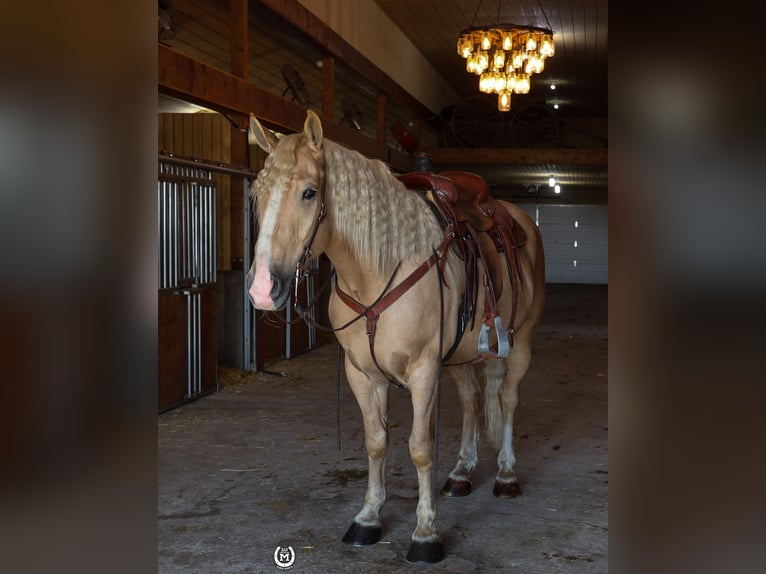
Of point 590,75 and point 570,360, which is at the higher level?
point 590,75

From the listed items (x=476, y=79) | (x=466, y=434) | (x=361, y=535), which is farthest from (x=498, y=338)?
(x=476, y=79)

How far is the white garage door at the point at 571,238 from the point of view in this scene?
69.1 feet

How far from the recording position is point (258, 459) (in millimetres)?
4102

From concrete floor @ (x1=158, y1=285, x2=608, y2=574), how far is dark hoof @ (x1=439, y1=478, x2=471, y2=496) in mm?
35

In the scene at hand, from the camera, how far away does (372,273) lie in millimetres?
2637

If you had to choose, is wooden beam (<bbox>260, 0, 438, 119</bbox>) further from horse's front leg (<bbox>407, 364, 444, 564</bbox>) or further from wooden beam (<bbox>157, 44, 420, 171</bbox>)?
horse's front leg (<bbox>407, 364, 444, 564</bbox>)

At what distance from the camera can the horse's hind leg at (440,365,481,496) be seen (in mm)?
3455

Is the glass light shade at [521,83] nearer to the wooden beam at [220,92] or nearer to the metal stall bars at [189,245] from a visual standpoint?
the wooden beam at [220,92]

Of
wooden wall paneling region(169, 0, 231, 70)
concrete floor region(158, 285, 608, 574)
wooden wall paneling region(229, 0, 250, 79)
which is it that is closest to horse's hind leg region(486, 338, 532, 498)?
concrete floor region(158, 285, 608, 574)

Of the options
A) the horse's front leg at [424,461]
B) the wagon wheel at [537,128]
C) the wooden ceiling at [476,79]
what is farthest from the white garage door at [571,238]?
the horse's front leg at [424,461]

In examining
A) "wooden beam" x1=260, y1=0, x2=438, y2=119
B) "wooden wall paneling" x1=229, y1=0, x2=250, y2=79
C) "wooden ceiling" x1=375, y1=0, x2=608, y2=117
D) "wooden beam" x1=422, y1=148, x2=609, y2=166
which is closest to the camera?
"wooden wall paneling" x1=229, y1=0, x2=250, y2=79
